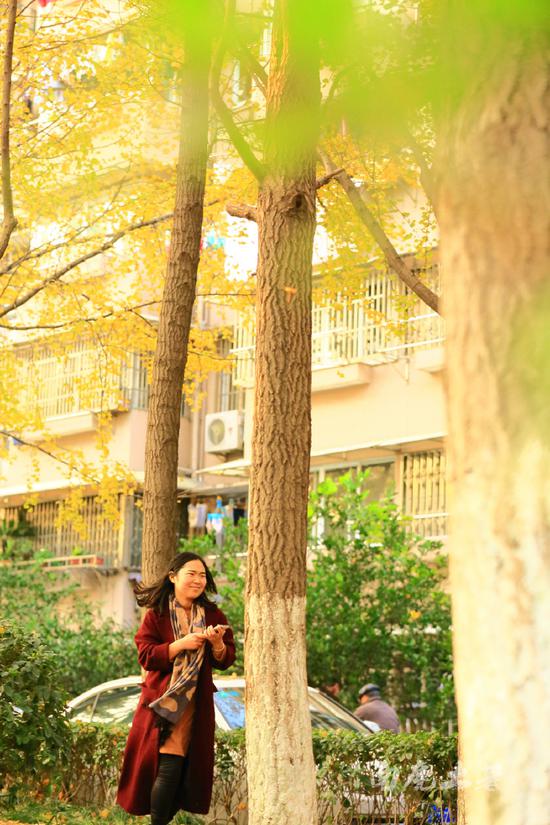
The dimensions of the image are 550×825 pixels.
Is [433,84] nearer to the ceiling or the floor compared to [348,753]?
nearer to the ceiling

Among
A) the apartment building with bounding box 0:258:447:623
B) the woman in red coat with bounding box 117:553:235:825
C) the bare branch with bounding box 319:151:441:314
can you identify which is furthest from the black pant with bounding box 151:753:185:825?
the apartment building with bounding box 0:258:447:623

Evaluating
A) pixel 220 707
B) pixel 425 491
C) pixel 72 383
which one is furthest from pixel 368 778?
pixel 72 383

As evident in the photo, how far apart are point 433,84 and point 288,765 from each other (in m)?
4.34

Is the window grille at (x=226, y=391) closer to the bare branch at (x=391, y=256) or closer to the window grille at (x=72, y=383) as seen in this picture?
the window grille at (x=72, y=383)

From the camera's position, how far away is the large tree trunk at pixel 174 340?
38.4 feet

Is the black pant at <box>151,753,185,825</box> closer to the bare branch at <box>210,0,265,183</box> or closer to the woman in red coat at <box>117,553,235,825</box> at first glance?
the woman in red coat at <box>117,553,235,825</box>

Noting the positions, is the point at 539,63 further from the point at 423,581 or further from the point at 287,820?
the point at 423,581

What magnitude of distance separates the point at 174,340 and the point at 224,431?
629 inches

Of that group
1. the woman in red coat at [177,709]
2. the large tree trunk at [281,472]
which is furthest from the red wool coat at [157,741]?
the large tree trunk at [281,472]

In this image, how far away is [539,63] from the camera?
4.11 meters

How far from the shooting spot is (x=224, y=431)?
28.1 m

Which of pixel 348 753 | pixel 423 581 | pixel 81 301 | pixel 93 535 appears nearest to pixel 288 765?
pixel 348 753

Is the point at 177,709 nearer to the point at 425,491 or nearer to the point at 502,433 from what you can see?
the point at 502,433

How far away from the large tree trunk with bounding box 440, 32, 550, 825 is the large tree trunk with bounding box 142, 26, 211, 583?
7660 mm
